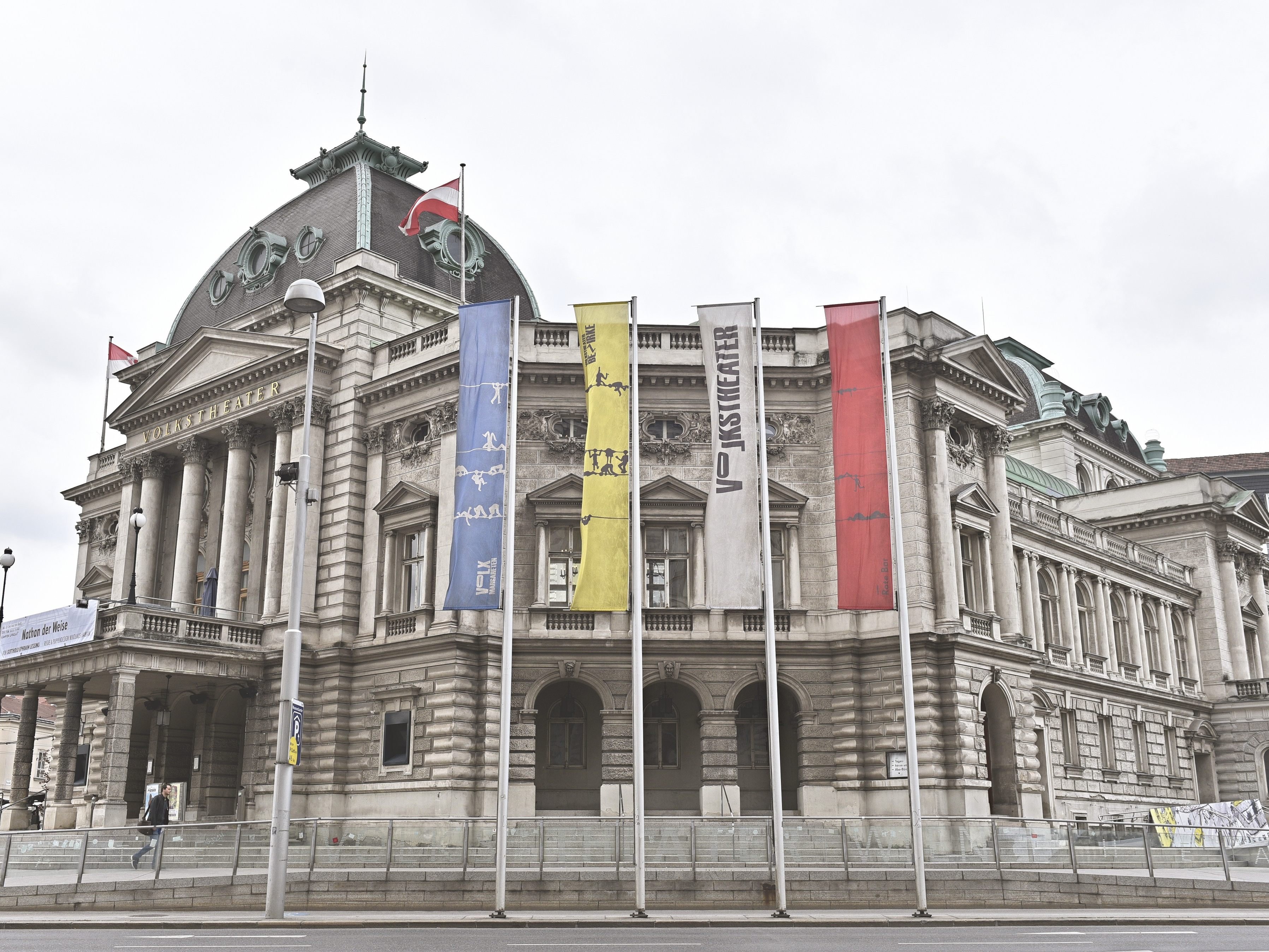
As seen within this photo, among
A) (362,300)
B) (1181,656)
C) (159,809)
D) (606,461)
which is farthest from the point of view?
(1181,656)

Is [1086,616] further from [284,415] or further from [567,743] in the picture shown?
[284,415]

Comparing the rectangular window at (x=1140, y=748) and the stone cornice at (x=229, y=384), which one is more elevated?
the stone cornice at (x=229, y=384)

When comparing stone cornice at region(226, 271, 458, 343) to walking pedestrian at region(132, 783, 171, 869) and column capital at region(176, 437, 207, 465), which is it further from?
walking pedestrian at region(132, 783, 171, 869)

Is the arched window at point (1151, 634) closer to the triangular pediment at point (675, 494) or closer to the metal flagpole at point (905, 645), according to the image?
the triangular pediment at point (675, 494)

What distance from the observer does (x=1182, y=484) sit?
64.7 m

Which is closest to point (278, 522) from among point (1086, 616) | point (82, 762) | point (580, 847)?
point (82, 762)

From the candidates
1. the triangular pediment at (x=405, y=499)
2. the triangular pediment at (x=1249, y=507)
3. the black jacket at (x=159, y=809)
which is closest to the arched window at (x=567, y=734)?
the triangular pediment at (x=405, y=499)

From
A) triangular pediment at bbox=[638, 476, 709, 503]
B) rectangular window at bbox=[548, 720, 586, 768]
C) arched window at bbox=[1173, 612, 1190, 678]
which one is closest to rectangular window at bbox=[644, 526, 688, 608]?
triangular pediment at bbox=[638, 476, 709, 503]

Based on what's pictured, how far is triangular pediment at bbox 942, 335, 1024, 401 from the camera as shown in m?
40.7

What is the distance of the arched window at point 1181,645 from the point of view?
62.5 meters

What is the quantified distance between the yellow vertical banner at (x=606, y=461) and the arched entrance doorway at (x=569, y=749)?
10.7 meters

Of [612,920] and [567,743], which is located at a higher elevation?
[567,743]

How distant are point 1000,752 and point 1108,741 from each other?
55.8ft

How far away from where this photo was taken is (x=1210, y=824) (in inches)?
1588
